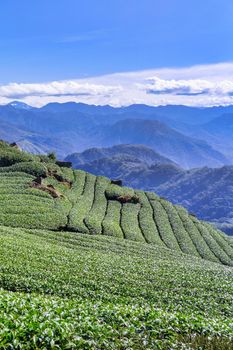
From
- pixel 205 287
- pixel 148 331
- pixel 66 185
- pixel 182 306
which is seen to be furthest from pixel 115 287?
pixel 66 185

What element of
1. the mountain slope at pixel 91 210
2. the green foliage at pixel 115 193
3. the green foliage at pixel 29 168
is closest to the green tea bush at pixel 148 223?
the mountain slope at pixel 91 210

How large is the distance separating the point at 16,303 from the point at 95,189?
331ft

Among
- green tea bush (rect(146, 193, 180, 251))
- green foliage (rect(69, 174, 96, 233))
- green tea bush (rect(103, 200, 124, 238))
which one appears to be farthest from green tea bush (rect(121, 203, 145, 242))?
green foliage (rect(69, 174, 96, 233))

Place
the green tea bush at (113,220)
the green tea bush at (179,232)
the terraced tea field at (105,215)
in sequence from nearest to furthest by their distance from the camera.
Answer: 1. the terraced tea field at (105,215)
2. the green tea bush at (113,220)
3. the green tea bush at (179,232)

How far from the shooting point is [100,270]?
1941 inches

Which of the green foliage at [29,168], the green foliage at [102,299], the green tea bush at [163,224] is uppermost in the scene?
the green foliage at [29,168]

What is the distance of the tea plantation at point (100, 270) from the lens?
A: 23.3 m

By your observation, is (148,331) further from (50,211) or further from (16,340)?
(50,211)

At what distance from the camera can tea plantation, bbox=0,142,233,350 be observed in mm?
23328

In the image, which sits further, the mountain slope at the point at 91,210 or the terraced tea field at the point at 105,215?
the mountain slope at the point at 91,210

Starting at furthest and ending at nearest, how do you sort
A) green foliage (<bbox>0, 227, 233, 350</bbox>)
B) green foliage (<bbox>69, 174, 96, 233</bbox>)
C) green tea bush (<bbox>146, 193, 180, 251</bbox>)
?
green tea bush (<bbox>146, 193, 180, 251</bbox>)
green foliage (<bbox>69, 174, 96, 233</bbox>)
green foliage (<bbox>0, 227, 233, 350</bbox>)

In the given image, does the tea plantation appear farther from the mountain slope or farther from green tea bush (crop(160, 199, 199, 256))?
green tea bush (crop(160, 199, 199, 256))

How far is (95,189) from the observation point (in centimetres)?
12650

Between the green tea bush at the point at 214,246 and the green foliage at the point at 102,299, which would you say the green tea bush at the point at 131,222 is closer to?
the green foliage at the point at 102,299
